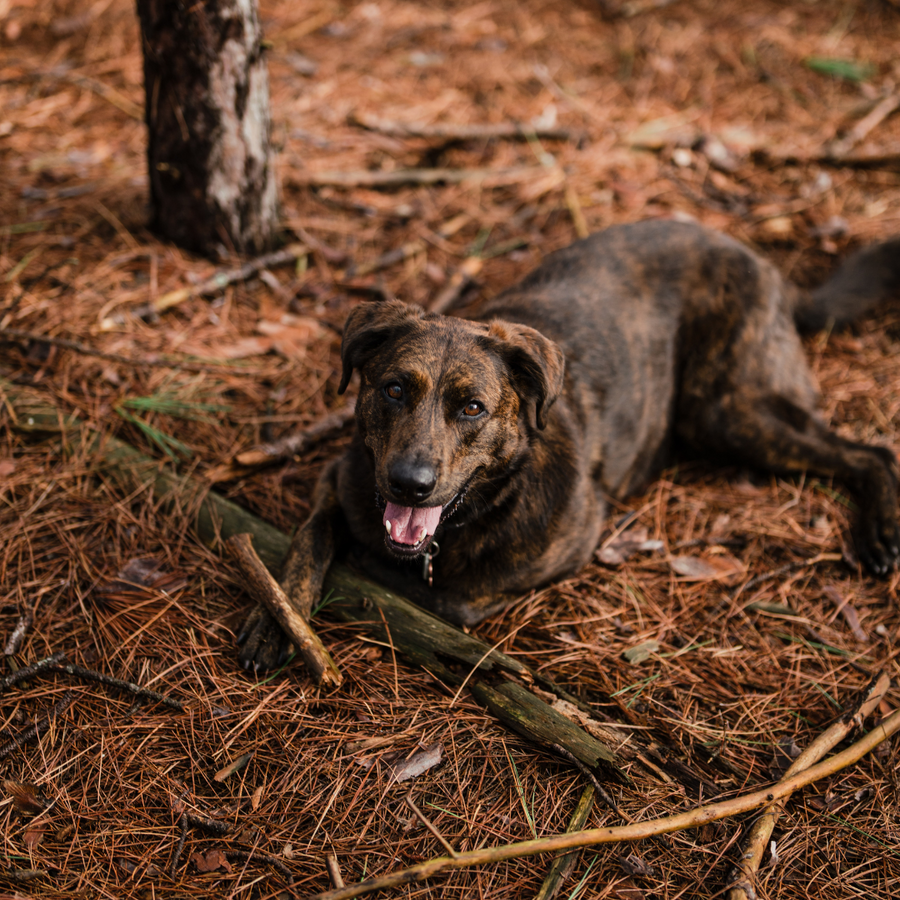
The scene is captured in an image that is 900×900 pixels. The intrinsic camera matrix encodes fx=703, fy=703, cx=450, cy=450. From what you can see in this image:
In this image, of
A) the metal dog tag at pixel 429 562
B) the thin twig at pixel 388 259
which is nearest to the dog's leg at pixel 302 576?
the metal dog tag at pixel 429 562

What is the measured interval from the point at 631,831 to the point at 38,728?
219 centimetres

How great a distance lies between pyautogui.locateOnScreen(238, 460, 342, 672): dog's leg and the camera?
3031 millimetres

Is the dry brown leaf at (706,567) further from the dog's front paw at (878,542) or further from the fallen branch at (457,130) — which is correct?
the fallen branch at (457,130)

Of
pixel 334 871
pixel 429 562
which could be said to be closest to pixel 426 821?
pixel 334 871

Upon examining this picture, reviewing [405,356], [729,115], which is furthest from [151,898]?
[729,115]

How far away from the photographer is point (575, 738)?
273 cm

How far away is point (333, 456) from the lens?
412cm

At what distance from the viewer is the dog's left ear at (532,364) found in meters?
3.13

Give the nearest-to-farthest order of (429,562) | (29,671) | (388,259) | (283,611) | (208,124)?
(29,671)
(283,611)
(429,562)
(208,124)
(388,259)

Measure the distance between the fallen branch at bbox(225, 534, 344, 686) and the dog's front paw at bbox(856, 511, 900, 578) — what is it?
9.45ft

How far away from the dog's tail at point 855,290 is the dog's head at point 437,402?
2.70m

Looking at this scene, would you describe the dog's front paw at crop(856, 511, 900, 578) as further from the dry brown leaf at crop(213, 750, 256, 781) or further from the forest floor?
the dry brown leaf at crop(213, 750, 256, 781)

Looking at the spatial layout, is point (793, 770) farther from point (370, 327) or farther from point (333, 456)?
point (333, 456)

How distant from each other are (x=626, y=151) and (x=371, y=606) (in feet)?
17.0
